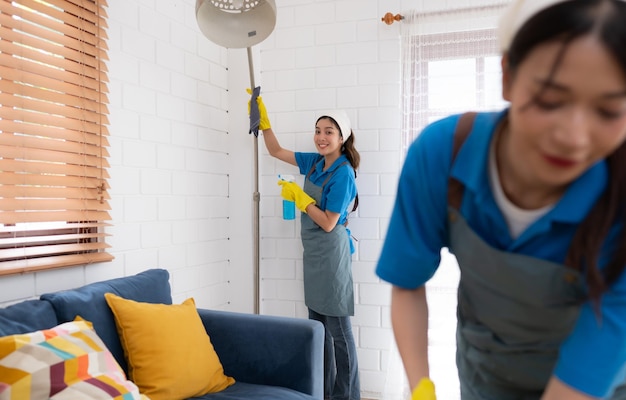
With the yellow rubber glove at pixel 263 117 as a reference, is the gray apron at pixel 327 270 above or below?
below

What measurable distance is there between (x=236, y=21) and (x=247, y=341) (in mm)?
1448

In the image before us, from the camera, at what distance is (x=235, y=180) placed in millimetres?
3158

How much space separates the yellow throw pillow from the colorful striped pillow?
0.20 metres

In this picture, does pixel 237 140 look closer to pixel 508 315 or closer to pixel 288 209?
pixel 288 209

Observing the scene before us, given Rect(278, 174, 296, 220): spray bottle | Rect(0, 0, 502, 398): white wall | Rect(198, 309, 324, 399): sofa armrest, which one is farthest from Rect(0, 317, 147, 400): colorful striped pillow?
Rect(278, 174, 296, 220): spray bottle

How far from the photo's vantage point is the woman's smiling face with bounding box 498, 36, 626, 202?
566mm

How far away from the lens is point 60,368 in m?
1.42

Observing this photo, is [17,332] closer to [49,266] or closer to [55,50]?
[49,266]

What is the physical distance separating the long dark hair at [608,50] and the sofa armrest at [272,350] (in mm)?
1453

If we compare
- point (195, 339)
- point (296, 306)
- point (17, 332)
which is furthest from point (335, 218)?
point (17, 332)

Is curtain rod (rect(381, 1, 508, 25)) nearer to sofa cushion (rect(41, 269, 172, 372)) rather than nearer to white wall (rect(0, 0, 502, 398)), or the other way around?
white wall (rect(0, 0, 502, 398))

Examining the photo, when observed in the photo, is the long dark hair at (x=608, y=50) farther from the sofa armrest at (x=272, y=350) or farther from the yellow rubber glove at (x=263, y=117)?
the yellow rubber glove at (x=263, y=117)

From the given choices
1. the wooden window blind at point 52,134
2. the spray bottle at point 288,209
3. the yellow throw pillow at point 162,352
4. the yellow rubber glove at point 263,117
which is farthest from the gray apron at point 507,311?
the yellow rubber glove at point 263,117

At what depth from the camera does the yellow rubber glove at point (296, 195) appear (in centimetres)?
273
